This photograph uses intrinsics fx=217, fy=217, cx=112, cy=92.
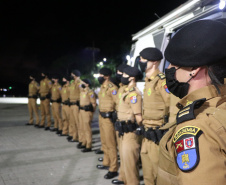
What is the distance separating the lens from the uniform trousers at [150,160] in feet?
8.73

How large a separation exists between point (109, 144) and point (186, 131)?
11.9 feet

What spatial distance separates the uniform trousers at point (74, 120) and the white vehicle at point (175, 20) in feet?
7.58

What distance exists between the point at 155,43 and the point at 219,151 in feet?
13.5

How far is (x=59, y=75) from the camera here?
8547 mm

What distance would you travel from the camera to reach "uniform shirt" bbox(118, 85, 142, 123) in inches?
125

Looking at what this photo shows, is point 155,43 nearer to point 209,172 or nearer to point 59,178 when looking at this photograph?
point 59,178

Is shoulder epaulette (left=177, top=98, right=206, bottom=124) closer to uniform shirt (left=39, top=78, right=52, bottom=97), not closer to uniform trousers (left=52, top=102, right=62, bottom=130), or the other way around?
uniform trousers (left=52, top=102, right=62, bottom=130)

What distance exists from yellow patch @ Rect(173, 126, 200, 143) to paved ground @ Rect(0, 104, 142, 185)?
3.13 metres

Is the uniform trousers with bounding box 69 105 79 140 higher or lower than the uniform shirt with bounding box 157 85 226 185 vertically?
lower

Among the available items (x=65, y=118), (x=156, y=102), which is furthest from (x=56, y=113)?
(x=156, y=102)

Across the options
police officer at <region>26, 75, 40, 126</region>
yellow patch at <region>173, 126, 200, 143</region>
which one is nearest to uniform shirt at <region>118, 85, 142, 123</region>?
yellow patch at <region>173, 126, 200, 143</region>

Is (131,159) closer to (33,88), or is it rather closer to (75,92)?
(75,92)

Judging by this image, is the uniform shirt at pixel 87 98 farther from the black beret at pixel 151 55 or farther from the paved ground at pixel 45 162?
the black beret at pixel 151 55

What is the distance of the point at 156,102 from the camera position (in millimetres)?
2822
